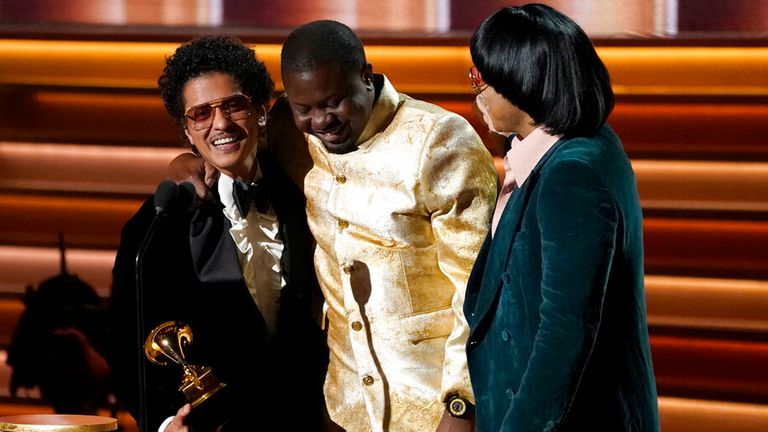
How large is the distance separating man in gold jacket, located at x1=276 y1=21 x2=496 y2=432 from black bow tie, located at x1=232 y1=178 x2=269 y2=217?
0.11 metres

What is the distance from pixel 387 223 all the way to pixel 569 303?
609 millimetres

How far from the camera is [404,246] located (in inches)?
94.2

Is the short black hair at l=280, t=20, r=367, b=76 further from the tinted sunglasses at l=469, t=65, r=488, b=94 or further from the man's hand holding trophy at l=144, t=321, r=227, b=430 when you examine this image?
the man's hand holding trophy at l=144, t=321, r=227, b=430

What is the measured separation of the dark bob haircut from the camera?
1.92 m

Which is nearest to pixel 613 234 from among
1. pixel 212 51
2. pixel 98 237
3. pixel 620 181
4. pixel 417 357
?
pixel 620 181

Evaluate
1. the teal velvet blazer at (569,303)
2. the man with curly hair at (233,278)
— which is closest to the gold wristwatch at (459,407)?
the teal velvet blazer at (569,303)

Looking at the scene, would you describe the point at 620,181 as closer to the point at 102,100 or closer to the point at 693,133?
the point at 693,133

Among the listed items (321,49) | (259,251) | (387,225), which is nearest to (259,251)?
(259,251)

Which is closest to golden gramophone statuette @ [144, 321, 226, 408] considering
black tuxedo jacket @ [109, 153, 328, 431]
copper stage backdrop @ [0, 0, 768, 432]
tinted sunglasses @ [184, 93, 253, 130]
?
black tuxedo jacket @ [109, 153, 328, 431]

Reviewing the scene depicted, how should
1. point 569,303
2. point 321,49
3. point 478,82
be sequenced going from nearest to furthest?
point 569,303 → point 478,82 → point 321,49

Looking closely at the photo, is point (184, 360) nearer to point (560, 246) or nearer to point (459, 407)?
point (459, 407)

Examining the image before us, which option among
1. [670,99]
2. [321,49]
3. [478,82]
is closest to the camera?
[478,82]

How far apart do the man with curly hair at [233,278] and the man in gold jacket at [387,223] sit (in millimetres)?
120

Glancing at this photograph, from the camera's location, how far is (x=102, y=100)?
4152 millimetres
